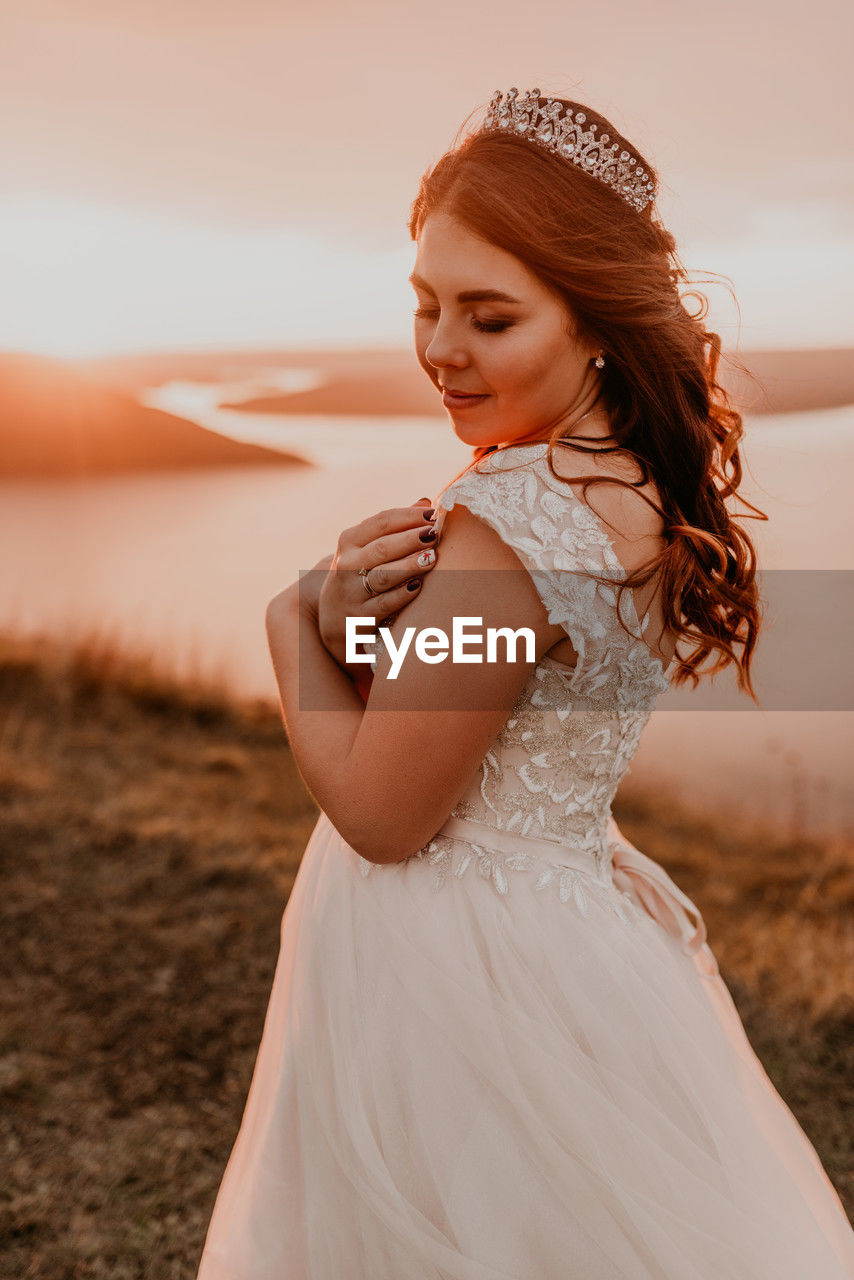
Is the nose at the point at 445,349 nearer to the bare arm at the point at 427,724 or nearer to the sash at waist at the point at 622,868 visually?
Answer: the bare arm at the point at 427,724

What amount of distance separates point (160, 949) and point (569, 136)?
3.18 meters

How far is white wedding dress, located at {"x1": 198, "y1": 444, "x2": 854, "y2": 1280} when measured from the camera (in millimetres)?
1342

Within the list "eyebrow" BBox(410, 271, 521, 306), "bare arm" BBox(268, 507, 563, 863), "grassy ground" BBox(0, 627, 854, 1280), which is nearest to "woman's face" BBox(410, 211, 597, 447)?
"eyebrow" BBox(410, 271, 521, 306)

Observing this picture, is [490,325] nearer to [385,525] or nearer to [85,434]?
[385,525]

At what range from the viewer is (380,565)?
55.6 inches

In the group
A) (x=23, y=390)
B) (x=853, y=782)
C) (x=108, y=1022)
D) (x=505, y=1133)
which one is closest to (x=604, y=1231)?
(x=505, y=1133)

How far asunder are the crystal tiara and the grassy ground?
2.51 m

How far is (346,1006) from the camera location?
1481mm

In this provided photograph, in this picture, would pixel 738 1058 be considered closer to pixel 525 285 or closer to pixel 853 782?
pixel 525 285

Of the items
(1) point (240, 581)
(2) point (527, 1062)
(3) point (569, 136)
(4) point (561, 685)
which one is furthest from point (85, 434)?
(2) point (527, 1062)

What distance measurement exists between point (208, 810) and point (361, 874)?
3.66 metres

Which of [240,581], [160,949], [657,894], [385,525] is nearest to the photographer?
[385,525]

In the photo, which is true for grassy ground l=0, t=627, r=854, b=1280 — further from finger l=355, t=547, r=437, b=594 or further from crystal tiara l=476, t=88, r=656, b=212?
crystal tiara l=476, t=88, r=656, b=212

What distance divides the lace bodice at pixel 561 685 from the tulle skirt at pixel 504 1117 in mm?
115
